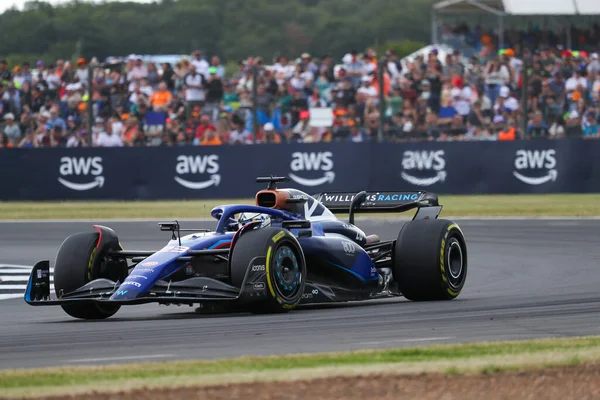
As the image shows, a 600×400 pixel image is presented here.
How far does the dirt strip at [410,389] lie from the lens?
6.03m

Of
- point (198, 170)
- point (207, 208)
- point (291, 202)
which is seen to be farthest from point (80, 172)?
point (291, 202)

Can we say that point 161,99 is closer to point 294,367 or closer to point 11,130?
point 11,130

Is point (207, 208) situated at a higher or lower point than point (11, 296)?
higher

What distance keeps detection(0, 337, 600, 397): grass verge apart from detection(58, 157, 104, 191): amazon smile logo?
19.8 meters

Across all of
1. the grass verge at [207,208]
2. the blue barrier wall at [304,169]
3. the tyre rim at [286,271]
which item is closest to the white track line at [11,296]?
the tyre rim at [286,271]

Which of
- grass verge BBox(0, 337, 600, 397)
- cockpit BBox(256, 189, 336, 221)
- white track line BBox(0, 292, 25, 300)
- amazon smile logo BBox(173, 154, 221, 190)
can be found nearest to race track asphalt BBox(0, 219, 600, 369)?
white track line BBox(0, 292, 25, 300)

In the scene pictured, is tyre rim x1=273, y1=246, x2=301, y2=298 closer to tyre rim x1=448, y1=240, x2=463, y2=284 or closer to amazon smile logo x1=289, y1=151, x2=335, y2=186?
tyre rim x1=448, y1=240, x2=463, y2=284

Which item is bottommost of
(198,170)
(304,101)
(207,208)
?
(207,208)

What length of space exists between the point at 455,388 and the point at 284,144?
785 inches

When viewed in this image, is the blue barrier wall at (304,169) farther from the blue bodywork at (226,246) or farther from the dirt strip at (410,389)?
the dirt strip at (410,389)

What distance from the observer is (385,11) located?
65.5m

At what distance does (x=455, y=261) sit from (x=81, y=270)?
3564 millimetres

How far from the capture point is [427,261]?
35.8ft

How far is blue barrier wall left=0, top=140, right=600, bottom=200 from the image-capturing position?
25.5 metres
